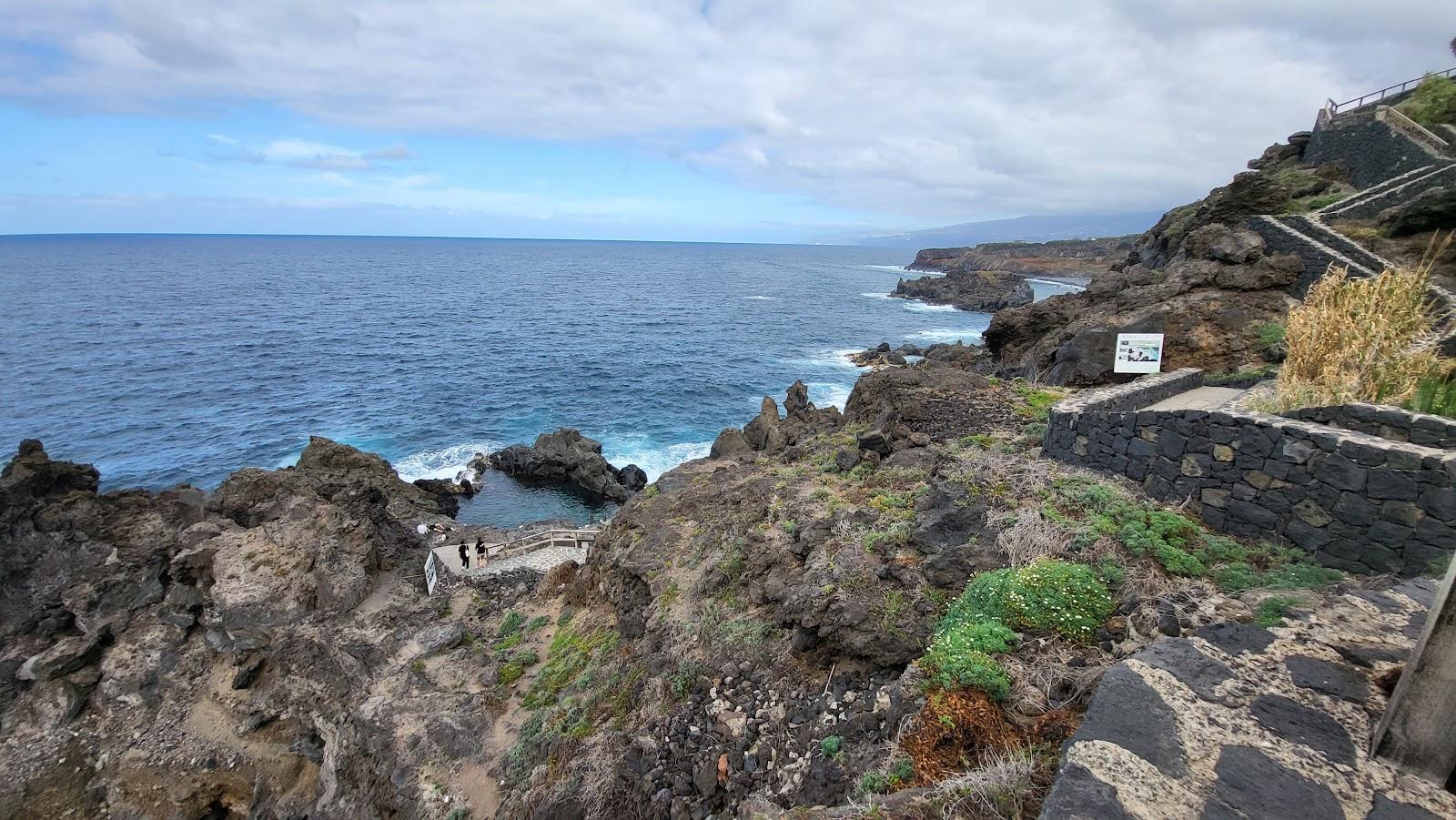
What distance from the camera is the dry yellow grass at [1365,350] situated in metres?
8.58

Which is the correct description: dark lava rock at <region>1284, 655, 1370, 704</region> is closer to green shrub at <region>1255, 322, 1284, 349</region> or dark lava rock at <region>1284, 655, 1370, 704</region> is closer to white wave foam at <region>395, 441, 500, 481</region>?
green shrub at <region>1255, 322, 1284, 349</region>

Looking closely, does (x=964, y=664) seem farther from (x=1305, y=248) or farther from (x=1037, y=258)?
(x=1037, y=258)

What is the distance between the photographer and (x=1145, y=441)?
9.80 metres

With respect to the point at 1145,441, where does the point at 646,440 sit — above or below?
below

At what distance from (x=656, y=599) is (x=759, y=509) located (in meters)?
2.93

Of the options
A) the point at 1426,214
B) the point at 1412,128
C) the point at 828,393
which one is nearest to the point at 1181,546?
the point at 1426,214

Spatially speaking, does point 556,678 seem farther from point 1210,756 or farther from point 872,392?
point 872,392

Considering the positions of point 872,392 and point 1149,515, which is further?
point 872,392

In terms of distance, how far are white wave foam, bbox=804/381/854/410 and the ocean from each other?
10.5 inches

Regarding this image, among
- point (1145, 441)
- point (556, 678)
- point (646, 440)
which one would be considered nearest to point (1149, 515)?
point (1145, 441)

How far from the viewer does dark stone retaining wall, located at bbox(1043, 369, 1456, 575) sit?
684 cm

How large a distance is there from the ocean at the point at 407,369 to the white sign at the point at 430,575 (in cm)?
1083

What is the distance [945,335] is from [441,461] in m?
51.6

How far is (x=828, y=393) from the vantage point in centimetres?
4425
